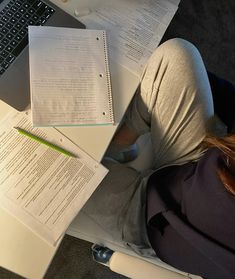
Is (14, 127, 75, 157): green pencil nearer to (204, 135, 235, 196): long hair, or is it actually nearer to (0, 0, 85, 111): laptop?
(0, 0, 85, 111): laptop

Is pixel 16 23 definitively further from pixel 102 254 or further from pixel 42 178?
pixel 102 254

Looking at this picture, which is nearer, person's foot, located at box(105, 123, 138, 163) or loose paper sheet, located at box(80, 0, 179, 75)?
loose paper sheet, located at box(80, 0, 179, 75)

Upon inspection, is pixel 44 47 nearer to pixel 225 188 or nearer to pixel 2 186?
pixel 2 186

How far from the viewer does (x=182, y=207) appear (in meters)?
0.83

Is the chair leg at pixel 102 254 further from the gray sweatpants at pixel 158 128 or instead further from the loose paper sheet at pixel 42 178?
the loose paper sheet at pixel 42 178

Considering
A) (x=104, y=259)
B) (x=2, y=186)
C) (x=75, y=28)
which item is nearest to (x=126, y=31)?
(x=75, y=28)

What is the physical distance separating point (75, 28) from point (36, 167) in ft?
1.09

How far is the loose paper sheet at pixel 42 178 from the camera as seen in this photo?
0.70 m

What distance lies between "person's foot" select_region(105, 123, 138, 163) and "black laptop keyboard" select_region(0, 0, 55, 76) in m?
0.33

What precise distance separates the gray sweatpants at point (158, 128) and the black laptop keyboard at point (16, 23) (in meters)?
0.27

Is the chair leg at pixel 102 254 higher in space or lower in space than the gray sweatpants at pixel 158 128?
lower

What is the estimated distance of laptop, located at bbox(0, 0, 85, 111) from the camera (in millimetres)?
744

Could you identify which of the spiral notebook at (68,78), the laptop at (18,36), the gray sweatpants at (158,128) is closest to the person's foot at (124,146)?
the gray sweatpants at (158,128)

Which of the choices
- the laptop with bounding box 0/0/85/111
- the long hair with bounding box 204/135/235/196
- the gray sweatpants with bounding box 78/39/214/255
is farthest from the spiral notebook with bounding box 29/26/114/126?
the long hair with bounding box 204/135/235/196
